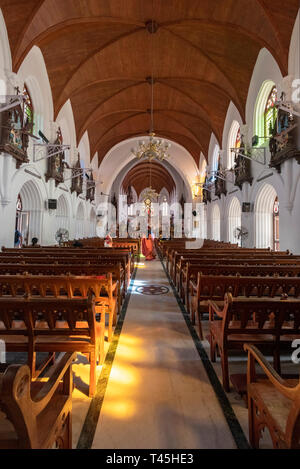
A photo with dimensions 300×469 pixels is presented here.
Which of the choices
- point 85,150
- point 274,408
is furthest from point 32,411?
point 85,150

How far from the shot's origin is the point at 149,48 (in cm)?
1244

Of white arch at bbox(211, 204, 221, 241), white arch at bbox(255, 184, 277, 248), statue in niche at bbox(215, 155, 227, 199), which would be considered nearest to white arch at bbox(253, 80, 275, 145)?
white arch at bbox(255, 184, 277, 248)

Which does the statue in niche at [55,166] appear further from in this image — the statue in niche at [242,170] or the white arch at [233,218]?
the white arch at [233,218]

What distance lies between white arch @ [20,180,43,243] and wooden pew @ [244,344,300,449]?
11388mm

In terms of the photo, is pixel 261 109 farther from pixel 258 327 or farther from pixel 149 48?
pixel 258 327

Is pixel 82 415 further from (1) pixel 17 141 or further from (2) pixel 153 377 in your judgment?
(1) pixel 17 141

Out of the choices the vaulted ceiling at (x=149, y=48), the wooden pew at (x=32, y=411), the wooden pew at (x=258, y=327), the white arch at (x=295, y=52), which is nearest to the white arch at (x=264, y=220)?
the vaulted ceiling at (x=149, y=48)

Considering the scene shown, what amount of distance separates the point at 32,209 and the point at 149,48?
8.73 meters

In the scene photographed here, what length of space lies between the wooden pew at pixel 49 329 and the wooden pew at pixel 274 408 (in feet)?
4.52

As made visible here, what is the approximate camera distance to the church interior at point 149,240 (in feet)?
6.91

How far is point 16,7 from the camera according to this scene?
8.30m

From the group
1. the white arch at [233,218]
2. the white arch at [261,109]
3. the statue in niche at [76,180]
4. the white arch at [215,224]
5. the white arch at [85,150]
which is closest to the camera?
the white arch at [261,109]

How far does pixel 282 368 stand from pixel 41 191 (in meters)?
11.1

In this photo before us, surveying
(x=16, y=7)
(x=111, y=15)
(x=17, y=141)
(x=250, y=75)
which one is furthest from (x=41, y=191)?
(x=250, y=75)
